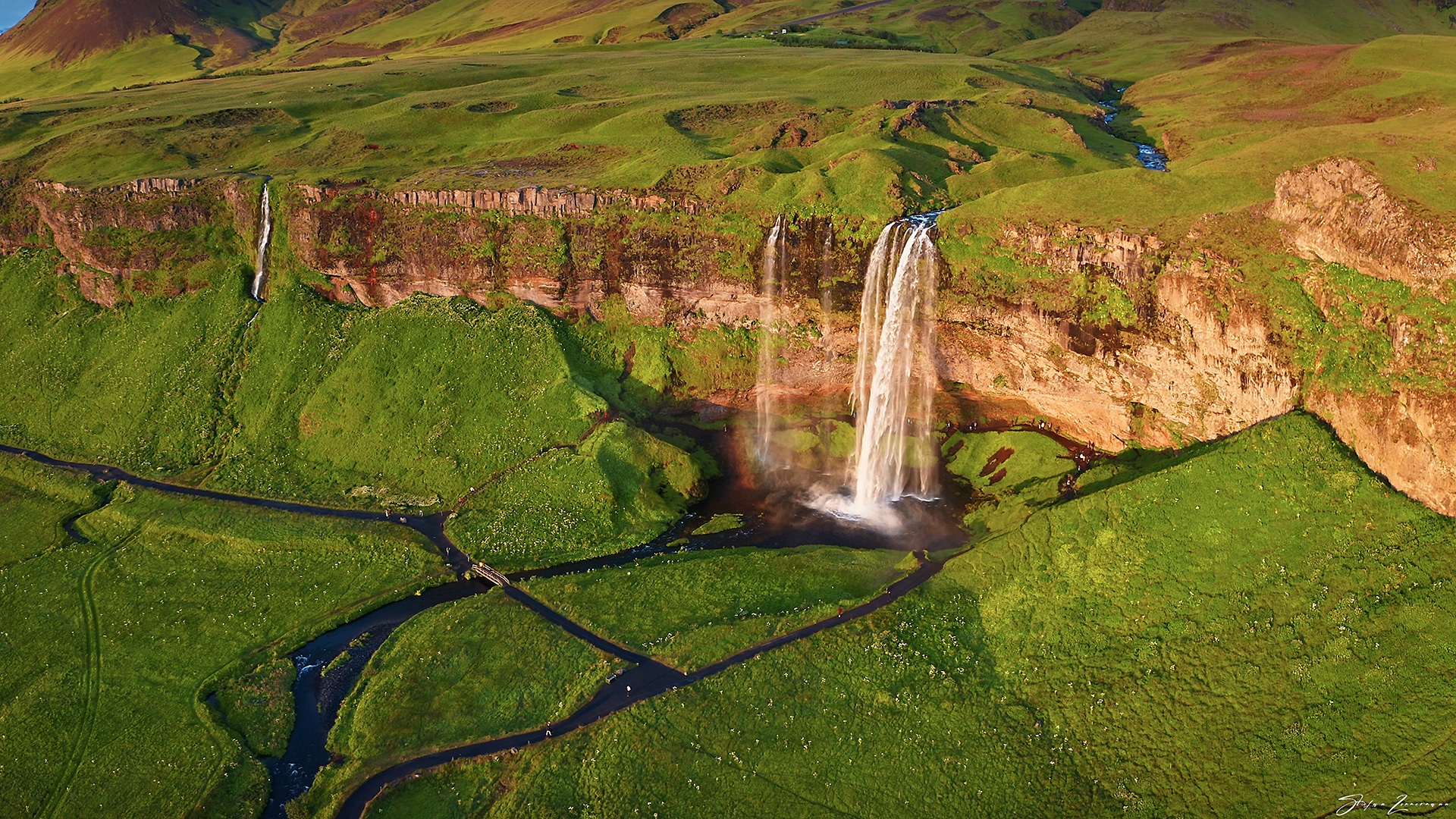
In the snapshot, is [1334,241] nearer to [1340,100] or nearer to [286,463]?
[1340,100]

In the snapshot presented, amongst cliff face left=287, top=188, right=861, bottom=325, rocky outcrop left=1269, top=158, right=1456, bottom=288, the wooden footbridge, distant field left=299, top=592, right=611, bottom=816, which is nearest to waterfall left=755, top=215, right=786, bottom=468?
cliff face left=287, top=188, right=861, bottom=325

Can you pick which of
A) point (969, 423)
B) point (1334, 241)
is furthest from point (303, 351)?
point (1334, 241)

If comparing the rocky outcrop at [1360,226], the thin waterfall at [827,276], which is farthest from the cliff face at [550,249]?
the rocky outcrop at [1360,226]

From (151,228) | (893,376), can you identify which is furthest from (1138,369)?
(151,228)

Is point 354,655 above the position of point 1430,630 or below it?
below

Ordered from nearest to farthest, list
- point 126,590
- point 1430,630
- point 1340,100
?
1. point 1430,630
2. point 126,590
3. point 1340,100

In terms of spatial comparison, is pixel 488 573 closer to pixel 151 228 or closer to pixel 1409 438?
pixel 1409 438

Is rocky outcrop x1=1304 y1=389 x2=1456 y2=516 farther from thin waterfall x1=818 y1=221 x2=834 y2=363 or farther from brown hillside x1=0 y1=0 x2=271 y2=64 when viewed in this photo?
brown hillside x1=0 y1=0 x2=271 y2=64
